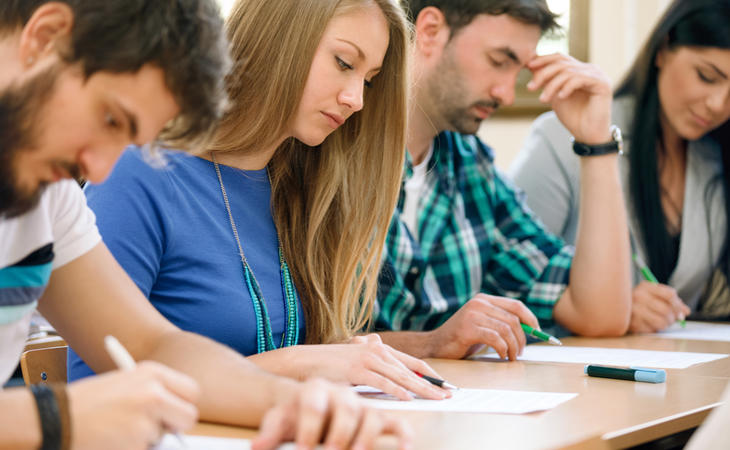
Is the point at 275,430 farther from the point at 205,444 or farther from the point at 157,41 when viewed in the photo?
the point at 157,41

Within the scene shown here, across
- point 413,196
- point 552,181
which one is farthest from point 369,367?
point 552,181

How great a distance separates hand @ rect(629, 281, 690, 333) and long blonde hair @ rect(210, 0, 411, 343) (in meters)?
0.70

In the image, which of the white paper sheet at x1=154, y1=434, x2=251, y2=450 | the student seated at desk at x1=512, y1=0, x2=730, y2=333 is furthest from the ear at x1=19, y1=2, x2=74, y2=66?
the student seated at desk at x1=512, y1=0, x2=730, y2=333

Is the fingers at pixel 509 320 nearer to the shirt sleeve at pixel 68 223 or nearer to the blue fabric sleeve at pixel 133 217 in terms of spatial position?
the blue fabric sleeve at pixel 133 217

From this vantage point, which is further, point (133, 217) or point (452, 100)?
point (452, 100)

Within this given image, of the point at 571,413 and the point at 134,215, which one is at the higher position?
the point at 134,215

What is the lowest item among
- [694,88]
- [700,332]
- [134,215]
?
[700,332]

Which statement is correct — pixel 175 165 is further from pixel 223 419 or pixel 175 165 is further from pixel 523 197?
pixel 523 197

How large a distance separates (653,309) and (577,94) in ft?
1.77

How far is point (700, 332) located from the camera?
1935 millimetres

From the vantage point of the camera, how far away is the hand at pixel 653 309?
192 cm

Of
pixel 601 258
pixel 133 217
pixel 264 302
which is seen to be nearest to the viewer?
pixel 133 217

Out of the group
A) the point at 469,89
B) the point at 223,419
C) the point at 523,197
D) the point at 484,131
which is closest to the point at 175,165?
the point at 223,419

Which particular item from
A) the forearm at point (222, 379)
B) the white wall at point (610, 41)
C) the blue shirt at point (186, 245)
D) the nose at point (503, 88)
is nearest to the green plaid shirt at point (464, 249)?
the nose at point (503, 88)
